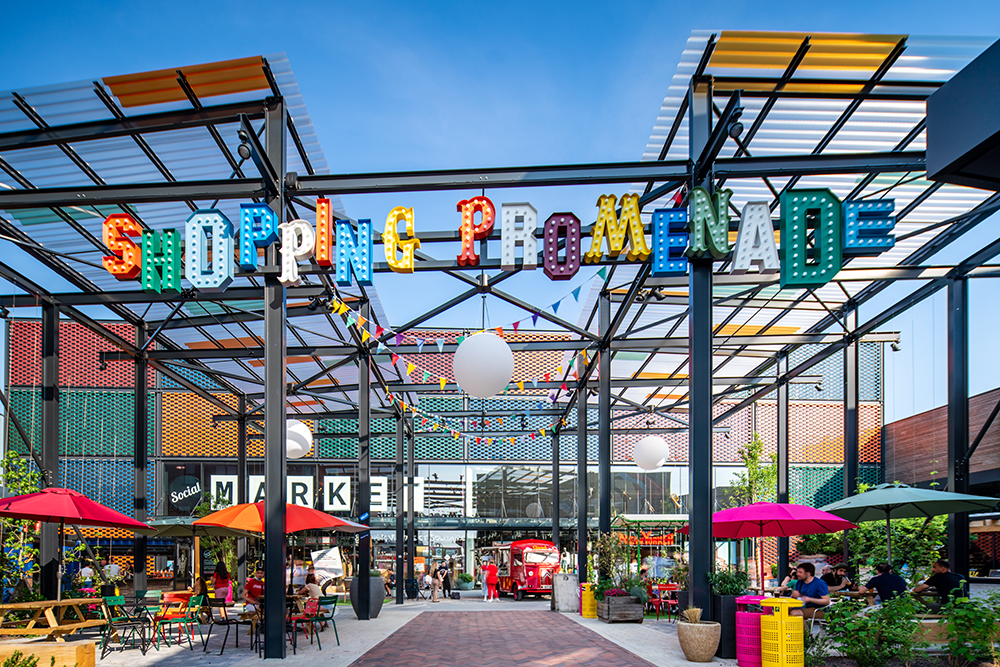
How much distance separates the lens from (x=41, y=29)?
11.6 m

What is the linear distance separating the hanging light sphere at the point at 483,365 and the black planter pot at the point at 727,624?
12.9ft

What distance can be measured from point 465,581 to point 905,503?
19998mm

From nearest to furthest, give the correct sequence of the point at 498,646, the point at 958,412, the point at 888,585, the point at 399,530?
the point at 498,646, the point at 888,585, the point at 958,412, the point at 399,530

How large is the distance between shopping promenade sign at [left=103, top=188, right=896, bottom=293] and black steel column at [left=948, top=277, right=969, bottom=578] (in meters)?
5.07

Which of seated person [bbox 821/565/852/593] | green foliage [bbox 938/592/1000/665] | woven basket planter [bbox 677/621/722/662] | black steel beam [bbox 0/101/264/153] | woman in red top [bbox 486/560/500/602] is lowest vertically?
woman in red top [bbox 486/560/500/602]

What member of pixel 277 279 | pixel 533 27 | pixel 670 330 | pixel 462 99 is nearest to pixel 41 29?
pixel 277 279

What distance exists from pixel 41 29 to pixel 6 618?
8.40 metres

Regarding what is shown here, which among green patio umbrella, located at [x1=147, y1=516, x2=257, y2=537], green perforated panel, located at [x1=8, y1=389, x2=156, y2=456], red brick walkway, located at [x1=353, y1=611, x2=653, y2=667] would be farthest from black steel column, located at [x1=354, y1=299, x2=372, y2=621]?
green perforated panel, located at [x1=8, y1=389, x2=156, y2=456]

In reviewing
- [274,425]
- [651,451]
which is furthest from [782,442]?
[274,425]

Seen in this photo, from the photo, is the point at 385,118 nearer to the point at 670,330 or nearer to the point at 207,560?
the point at 670,330

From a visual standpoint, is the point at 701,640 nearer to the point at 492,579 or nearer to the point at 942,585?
the point at 942,585

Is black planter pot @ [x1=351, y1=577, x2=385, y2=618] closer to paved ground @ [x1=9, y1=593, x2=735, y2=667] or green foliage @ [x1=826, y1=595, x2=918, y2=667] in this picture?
paved ground @ [x1=9, y1=593, x2=735, y2=667]

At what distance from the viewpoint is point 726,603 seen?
32.1ft

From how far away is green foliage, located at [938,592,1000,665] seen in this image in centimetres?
799
